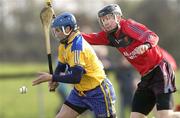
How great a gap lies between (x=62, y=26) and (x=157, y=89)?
1533mm

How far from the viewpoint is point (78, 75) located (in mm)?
11086

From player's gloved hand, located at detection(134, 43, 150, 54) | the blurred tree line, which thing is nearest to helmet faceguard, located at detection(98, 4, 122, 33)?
player's gloved hand, located at detection(134, 43, 150, 54)

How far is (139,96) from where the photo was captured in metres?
11.8

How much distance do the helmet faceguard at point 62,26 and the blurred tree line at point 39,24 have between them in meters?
16.5

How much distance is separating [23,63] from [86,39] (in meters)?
22.7

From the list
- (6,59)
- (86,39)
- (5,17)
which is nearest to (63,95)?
(86,39)

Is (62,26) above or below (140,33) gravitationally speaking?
above

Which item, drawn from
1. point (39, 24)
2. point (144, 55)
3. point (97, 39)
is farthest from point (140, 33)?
point (39, 24)

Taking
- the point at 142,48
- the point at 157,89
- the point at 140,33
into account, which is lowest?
the point at 157,89

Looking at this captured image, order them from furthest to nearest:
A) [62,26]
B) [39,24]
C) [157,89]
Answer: [39,24] < [157,89] < [62,26]

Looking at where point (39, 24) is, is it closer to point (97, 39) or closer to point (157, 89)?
point (97, 39)

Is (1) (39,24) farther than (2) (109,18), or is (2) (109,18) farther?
(1) (39,24)

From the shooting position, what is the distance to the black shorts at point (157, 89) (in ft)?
37.7

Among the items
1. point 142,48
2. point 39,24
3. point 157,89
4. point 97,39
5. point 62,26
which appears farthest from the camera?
point 39,24
